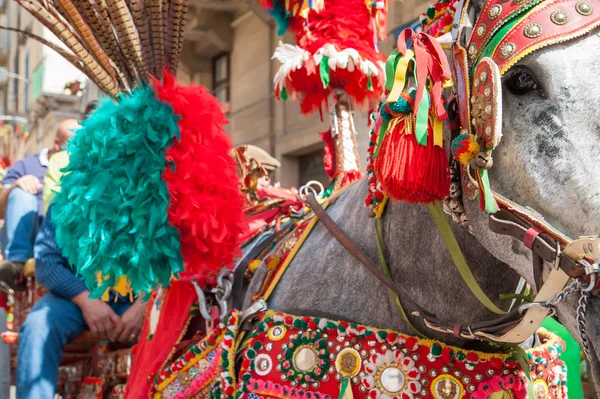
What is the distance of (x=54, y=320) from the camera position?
3377 mm

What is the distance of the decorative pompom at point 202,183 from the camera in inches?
90.7

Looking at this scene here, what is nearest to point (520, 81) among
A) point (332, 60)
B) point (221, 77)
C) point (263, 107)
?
point (332, 60)

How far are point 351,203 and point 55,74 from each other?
44.1 ft

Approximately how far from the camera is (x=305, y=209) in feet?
9.42

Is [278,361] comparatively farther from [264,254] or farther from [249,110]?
[249,110]

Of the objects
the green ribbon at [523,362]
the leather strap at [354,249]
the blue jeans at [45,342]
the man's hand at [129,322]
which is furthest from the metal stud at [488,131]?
the blue jeans at [45,342]

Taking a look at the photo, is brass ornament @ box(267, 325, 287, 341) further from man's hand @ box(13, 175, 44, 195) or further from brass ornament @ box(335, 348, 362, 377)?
man's hand @ box(13, 175, 44, 195)

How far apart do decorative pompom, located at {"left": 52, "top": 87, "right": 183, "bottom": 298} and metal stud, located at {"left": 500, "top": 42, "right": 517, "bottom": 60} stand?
117 cm

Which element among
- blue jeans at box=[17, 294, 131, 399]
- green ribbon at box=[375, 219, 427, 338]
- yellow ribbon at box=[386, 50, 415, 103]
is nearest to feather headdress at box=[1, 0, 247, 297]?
green ribbon at box=[375, 219, 427, 338]

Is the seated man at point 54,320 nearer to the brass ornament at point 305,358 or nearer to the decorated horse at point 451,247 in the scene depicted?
the decorated horse at point 451,247

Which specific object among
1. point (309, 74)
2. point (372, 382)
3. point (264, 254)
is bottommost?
point (372, 382)

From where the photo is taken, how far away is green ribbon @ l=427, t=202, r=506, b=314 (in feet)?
5.71

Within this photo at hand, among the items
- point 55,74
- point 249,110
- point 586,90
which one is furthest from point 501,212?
point 55,74

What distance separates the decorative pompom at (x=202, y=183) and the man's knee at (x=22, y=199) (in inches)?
70.7
